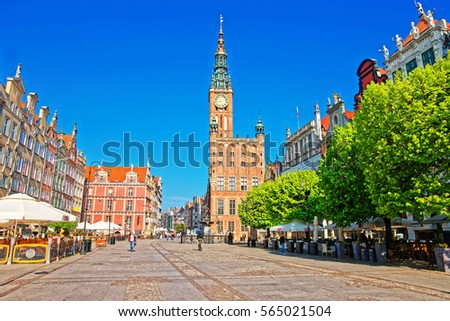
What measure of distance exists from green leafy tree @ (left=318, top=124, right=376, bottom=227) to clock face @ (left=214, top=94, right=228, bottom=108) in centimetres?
5905

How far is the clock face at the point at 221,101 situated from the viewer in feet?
265

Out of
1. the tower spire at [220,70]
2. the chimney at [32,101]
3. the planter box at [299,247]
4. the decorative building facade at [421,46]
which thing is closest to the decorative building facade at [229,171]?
the tower spire at [220,70]

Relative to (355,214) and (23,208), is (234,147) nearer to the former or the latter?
(355,214)

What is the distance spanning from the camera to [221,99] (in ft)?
266

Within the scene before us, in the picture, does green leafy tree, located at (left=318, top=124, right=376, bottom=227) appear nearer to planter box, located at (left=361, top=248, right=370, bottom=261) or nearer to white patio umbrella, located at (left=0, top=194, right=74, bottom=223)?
planter box, located at (left=361, top=248, right=370, bottom=261)

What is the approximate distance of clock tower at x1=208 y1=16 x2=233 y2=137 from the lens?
7944 centimetres

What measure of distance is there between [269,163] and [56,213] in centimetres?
5471

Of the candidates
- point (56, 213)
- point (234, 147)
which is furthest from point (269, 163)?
point (56, 213)

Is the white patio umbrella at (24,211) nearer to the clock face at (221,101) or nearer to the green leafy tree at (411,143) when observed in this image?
the green leafy tree at (411,143)

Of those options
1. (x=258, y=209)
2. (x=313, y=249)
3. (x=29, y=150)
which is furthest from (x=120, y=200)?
(x=313, y=249)

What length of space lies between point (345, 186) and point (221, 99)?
207 feet

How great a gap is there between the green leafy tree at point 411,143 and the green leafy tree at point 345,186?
3.03 meters

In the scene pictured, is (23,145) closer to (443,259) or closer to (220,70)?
(443,259)
